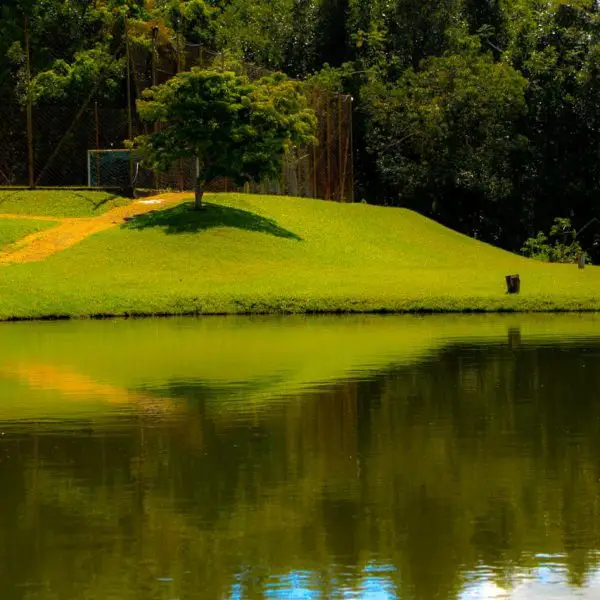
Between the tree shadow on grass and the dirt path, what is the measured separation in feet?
3.03

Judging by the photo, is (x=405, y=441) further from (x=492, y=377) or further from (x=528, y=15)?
(x=528, y=15)

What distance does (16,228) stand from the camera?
46.7 meters

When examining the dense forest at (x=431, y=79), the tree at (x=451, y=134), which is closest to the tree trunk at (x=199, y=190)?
the dense forest at (x=431, y=79)

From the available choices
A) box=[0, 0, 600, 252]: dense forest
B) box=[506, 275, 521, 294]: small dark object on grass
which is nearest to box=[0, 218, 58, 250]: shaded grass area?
box=[0, 0, 600, 252]: dense forest

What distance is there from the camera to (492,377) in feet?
80.4

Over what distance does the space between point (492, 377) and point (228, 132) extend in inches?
971

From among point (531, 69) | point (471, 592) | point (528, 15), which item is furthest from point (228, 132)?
point (471, 592)

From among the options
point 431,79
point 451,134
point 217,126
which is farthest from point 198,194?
point 431,79

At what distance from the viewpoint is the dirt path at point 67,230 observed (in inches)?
1729

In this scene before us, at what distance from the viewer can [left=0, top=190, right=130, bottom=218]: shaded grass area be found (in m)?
50.5

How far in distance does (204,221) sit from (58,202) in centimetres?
683

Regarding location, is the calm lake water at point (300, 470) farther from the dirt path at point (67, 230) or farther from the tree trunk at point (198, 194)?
the tree trunk at point (198, 194)

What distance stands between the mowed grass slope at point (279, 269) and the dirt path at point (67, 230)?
815mm

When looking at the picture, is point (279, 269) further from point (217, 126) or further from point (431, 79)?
point (431, 79)
